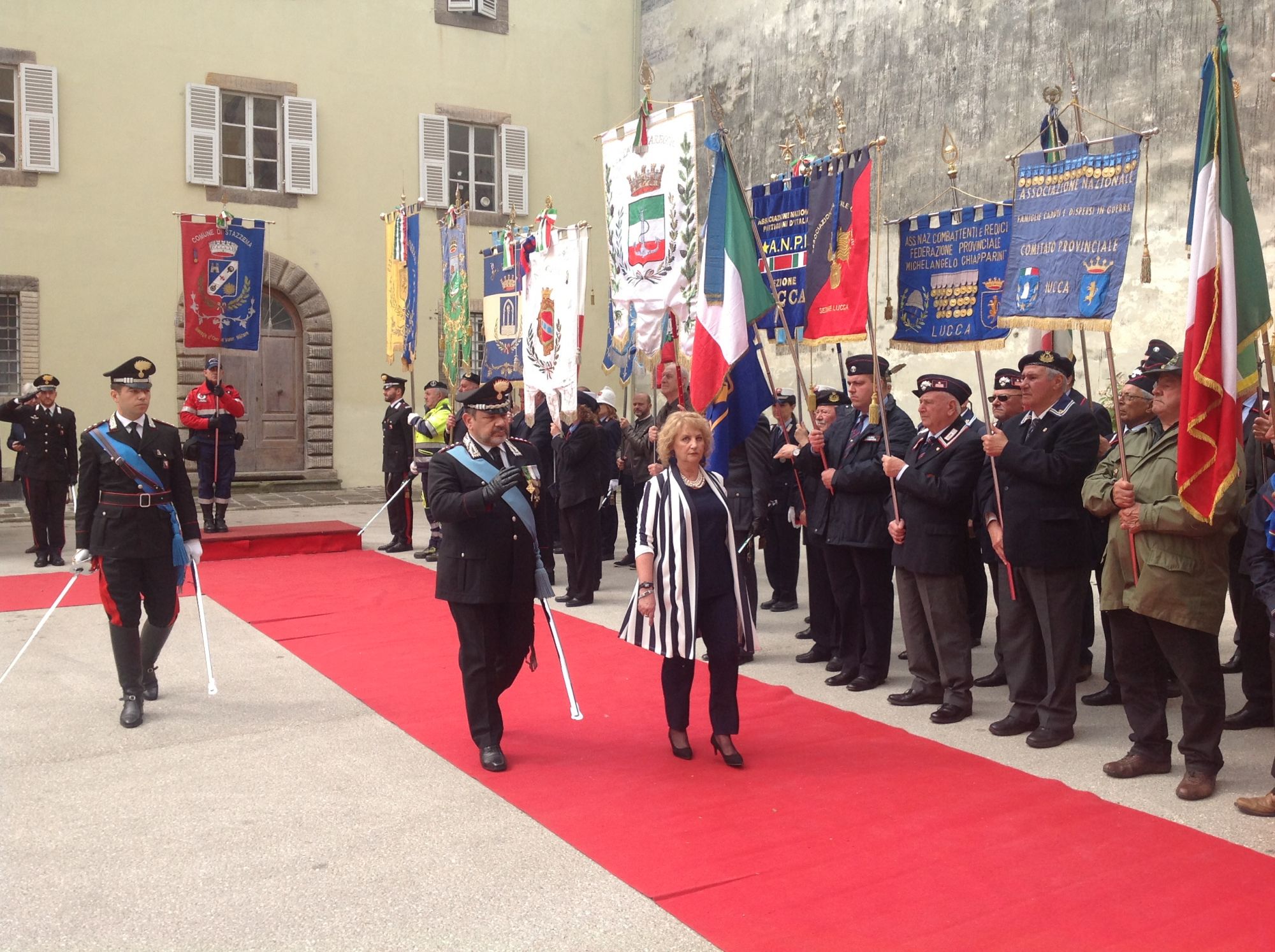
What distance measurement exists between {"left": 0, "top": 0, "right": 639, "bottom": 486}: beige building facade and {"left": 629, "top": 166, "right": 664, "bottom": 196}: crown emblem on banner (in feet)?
37.9

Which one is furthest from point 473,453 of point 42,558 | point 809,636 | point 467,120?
point 467,120

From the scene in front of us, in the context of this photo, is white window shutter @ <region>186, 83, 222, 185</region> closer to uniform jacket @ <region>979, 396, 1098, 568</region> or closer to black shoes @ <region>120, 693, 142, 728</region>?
black shoes @ <region>120, 693, 142, 728</region>

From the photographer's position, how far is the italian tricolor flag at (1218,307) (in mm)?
4805

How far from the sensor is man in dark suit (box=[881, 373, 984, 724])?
6.13 m

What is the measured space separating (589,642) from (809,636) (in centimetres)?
144

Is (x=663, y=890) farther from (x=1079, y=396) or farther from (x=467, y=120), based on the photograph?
(x=467, y=120)

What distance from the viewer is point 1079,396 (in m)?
6.21

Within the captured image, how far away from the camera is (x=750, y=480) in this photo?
8.14 m

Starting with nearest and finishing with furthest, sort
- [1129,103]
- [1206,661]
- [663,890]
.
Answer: [663,890], [1206,661], [1129,103]

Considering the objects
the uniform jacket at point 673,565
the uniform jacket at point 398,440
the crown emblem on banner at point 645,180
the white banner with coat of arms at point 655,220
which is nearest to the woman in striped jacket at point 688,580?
the uniform jacket at point 673,565

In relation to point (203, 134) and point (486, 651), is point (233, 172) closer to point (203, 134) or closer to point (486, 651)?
point (203, 134)

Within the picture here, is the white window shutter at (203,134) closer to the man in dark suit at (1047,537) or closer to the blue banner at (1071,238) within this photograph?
the blue banner at (1071,238)

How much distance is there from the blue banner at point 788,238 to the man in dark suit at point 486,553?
236 cm

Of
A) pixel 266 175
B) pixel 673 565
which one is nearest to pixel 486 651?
pixel 673 565
